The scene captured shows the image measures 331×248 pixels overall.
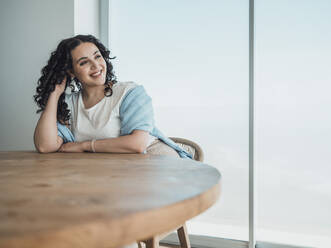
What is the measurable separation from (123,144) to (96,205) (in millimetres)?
906

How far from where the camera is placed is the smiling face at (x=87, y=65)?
165 centimetres

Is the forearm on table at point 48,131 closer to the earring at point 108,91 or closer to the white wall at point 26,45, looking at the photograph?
the earring at point 108,91

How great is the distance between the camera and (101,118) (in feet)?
5.17

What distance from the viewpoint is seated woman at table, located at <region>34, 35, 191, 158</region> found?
1.45 metres

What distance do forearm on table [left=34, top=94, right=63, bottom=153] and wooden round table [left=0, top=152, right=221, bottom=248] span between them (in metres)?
0.73

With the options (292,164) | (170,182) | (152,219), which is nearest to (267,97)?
(292,164)

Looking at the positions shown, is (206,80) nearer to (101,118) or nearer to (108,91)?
(108,91)

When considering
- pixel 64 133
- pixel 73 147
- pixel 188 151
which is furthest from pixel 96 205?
pixel 188 151

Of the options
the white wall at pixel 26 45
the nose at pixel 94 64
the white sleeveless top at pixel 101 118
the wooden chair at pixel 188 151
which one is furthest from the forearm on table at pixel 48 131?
the white wall at pixel 26 45

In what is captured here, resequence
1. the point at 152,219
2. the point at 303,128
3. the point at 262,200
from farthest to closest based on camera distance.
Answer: the point at 262,200 → the point at 303,128 → the point at 152,219

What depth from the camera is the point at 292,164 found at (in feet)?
7.08

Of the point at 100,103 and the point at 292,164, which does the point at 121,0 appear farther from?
the point at 292,164

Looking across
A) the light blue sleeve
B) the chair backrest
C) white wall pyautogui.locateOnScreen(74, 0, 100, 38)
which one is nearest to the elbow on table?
the light blue sleeve

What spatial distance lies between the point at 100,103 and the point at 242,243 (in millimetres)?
1507
